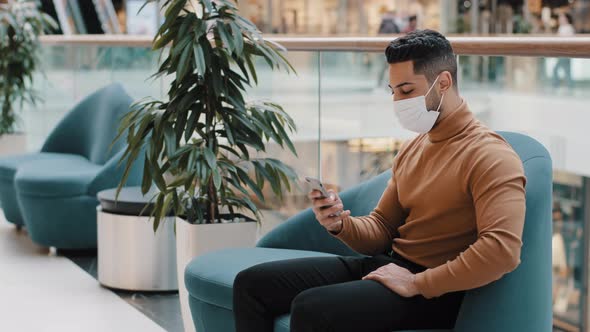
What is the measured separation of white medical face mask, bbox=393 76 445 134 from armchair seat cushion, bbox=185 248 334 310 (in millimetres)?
859

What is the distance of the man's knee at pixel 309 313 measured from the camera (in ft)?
8.29

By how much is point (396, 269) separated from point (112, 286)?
8.89 feet

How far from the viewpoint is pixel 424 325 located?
259cm

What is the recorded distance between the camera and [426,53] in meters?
2.64

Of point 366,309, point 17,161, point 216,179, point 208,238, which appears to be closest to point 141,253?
point 208,238

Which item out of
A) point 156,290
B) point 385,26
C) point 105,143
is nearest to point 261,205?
point 156,290

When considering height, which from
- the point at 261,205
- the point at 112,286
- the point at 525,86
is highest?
the point at 525,86

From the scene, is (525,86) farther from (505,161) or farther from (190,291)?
(505,161)

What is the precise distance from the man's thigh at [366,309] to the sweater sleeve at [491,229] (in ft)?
0.32

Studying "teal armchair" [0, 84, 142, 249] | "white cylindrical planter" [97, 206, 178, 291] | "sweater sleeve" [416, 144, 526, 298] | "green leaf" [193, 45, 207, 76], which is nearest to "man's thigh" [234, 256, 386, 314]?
"sweater sleeve" [416, 144, 526, 298]

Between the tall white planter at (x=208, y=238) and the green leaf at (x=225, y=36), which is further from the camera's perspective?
the tall white planter at (x=208, y=238)

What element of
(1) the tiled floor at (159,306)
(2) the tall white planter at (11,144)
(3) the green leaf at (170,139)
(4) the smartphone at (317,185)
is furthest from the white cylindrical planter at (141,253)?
(2) the tall white planter at (11,144)

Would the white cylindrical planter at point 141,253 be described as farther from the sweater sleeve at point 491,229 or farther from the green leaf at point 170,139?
the sweater sleeve at point 491,229

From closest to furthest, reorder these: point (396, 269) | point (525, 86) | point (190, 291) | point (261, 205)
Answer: point (396, 269) < point (190, 291) < point (261, 205) < point (525, 86)
